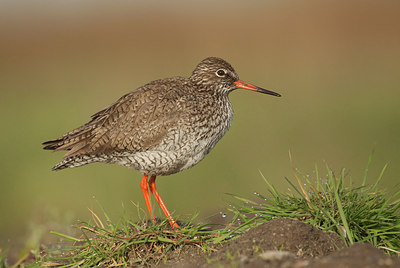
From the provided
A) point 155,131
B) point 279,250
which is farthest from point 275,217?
point 155,131

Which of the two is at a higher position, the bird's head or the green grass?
the bird's head

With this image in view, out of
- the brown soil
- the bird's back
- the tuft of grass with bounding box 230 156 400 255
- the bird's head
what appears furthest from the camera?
the bird's head

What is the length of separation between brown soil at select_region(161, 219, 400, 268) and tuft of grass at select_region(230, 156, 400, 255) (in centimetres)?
21

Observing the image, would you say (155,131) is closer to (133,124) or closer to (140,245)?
(133,124)

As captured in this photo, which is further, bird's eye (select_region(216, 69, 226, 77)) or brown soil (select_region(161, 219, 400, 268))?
bird's eye (select_region(216, 69, 226, 77))

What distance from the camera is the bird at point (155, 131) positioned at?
6102 millimetres

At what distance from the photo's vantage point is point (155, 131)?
6.12 metres

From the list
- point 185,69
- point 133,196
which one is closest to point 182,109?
point 133,196

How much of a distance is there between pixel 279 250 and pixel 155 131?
222cm

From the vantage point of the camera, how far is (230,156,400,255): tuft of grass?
4.89m

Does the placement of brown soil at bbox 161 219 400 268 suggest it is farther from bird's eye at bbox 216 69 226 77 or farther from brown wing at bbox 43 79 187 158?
bird's eye at bbox 216 69 226 77

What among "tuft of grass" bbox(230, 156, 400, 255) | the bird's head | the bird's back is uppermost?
the bird's head

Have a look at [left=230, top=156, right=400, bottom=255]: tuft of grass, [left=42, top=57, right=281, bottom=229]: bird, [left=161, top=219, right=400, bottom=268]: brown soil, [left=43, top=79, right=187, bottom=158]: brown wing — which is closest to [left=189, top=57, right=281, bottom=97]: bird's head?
[left=42, top=57, right=281, bottom=229]: bird

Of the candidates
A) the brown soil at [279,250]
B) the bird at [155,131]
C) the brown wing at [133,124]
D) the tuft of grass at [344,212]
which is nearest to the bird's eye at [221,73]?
the bird at [155,131]
